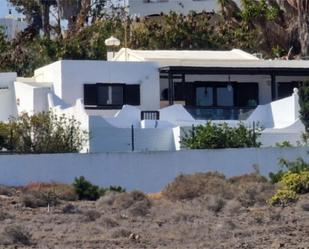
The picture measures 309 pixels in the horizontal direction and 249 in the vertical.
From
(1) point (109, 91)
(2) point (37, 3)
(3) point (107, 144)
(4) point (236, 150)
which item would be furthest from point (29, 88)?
(2) point (37, 3)

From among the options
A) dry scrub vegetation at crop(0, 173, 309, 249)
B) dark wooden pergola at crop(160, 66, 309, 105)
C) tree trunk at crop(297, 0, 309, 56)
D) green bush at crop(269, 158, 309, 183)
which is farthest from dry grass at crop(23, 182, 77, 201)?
tree trunk at crop(297, 0, 309, 56)

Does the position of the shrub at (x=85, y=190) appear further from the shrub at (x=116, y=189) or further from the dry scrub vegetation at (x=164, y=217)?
the shrub at (x=116, y=189)

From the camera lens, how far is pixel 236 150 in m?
44.0

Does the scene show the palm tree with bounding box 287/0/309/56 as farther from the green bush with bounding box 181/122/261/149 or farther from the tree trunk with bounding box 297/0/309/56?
the green bush with bounding box 181/122/261/149

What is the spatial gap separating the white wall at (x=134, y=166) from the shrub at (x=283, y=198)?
7.29 metres

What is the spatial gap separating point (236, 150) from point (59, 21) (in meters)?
35.7

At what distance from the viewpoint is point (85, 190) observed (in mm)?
39375

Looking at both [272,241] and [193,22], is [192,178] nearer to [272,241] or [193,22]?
[272,241]

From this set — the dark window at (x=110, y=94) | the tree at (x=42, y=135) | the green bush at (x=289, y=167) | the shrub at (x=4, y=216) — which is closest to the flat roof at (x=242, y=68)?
the dark window at (x=110, y=94)

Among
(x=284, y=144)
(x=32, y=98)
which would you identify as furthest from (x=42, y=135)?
(x=284, y=144)

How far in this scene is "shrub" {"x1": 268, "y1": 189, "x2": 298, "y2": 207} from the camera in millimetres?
35594

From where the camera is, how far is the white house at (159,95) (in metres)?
48.3

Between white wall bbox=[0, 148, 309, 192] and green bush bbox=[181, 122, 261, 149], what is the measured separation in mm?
1885

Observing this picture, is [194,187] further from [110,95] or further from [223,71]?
[223,71]
